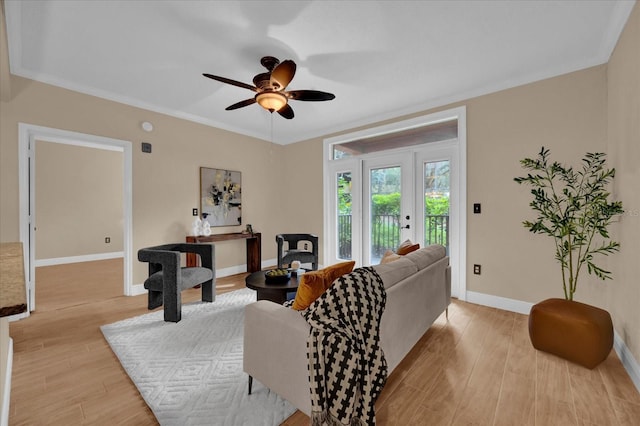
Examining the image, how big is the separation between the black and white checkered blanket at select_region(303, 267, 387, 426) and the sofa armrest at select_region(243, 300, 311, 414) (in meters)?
0.10

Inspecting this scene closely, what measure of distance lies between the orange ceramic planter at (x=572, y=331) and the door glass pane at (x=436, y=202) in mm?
1509

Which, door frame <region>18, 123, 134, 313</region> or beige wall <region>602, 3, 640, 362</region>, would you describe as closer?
beige wall <region>602, 3, 640, 362</region>

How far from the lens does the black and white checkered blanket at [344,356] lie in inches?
51.9

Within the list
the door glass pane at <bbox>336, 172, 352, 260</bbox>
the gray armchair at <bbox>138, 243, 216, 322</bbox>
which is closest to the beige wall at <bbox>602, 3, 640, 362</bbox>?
the door glass pane at <bbox>336, 172, 352, 260</bbox>

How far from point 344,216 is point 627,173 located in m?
3.42

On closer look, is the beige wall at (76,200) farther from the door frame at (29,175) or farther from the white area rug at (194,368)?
the white area rug at (194,368)

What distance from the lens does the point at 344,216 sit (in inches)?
193

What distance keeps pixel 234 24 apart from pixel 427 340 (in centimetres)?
315

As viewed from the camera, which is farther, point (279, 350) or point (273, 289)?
point (273, 289)

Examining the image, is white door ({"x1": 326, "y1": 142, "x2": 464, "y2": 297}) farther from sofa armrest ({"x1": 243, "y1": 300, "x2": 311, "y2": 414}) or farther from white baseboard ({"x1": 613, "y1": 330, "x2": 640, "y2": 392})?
sofa armrest ({"x1": 243, "y1": 300, "x2": 311, "y2": 414})

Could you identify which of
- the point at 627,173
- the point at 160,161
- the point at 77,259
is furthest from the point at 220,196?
the point at 627,173

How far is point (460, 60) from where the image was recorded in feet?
8.95

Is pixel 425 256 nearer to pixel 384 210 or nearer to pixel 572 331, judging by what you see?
pixel 572 331

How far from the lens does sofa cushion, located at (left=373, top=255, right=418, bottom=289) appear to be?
1.77 m
